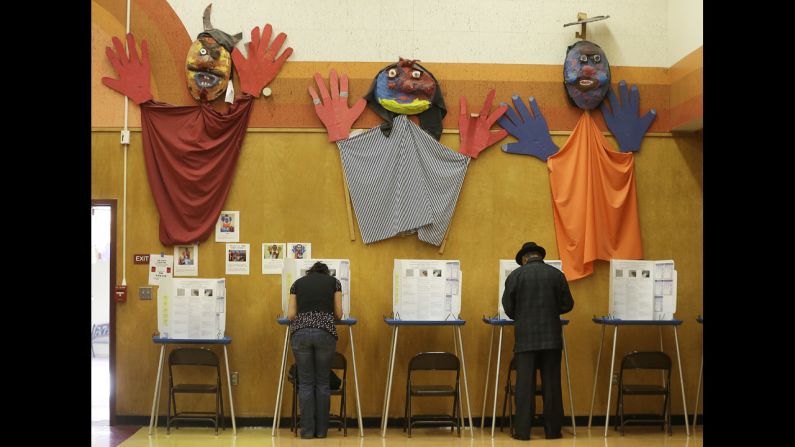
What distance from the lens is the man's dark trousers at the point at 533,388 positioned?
6344 mm

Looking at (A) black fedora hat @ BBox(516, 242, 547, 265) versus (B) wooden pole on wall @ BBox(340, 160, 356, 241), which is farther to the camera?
(B) wooden pole on wall @ BBox(340, 160, 356, 241)

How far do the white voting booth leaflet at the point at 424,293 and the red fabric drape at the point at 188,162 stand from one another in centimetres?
179

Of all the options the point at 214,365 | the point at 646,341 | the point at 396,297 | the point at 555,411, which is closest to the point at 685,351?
the point at 646,341

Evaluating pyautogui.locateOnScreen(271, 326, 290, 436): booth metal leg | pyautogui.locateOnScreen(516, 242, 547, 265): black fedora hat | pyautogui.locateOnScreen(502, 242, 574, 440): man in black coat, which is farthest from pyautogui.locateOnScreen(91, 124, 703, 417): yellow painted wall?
pyautogui.locateOnScreen(502, 242, 574, 440): man in black coat

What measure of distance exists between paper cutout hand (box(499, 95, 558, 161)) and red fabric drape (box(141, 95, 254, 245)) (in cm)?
239

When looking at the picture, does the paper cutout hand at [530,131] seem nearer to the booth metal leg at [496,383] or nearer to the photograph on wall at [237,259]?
the booth metal leg at [496,383]

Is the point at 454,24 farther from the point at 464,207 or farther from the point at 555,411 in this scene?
the point at 555,411

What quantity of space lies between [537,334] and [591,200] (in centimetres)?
155

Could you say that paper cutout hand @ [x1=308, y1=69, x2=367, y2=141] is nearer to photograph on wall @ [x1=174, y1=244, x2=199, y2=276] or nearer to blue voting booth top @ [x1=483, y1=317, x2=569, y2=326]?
photograph on wall @ [x1=174, y1=244, x2=199, y2=276]

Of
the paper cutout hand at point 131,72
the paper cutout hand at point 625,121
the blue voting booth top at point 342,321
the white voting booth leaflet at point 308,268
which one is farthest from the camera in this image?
the paper cutout hand at point 625,121

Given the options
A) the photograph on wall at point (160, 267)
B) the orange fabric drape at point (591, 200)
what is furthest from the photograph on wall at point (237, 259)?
the orange fabric drape at point (591, 200)

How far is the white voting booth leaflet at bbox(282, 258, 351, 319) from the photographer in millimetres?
6652

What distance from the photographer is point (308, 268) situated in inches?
262

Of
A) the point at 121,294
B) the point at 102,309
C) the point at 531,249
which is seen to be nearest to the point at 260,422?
the point at 121,294
